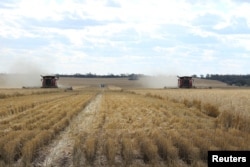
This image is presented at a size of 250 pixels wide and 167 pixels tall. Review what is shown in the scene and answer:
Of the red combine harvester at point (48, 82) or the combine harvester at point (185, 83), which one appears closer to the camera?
the red combine harvester at point (48, 82)

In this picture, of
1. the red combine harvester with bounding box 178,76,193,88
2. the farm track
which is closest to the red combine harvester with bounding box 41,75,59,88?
the red combine harvester with bounding box 178,76,193,88

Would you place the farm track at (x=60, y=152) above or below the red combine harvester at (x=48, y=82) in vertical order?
below

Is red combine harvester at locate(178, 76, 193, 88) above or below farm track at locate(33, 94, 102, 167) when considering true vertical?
above

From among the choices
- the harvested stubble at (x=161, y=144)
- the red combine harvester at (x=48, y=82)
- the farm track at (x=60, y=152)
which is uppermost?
the red combine harvester at (x=48, y=82)

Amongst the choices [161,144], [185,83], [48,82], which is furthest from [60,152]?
[185,83]

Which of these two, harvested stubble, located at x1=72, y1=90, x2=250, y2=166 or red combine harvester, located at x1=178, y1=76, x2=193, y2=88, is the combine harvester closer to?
red combine harvester, located at x1=178, y1=76, x2=193, y2=88

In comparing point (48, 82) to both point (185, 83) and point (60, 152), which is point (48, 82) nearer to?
point (185, 83)

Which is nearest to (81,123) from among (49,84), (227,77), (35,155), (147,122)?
(147,122)

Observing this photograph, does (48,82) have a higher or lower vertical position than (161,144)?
higher

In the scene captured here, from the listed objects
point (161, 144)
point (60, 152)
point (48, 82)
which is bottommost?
point (60, 152)

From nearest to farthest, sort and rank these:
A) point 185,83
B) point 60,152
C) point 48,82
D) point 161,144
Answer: point 60,152
point 161,144
point 48,82
point 185,83

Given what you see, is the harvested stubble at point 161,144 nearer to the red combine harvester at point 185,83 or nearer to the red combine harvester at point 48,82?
the red combine harvester at point 185,83

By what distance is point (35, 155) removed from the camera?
13.0 metres

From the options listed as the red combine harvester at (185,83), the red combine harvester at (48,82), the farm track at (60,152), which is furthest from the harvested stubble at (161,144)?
the red combine harvester at (48,82)
